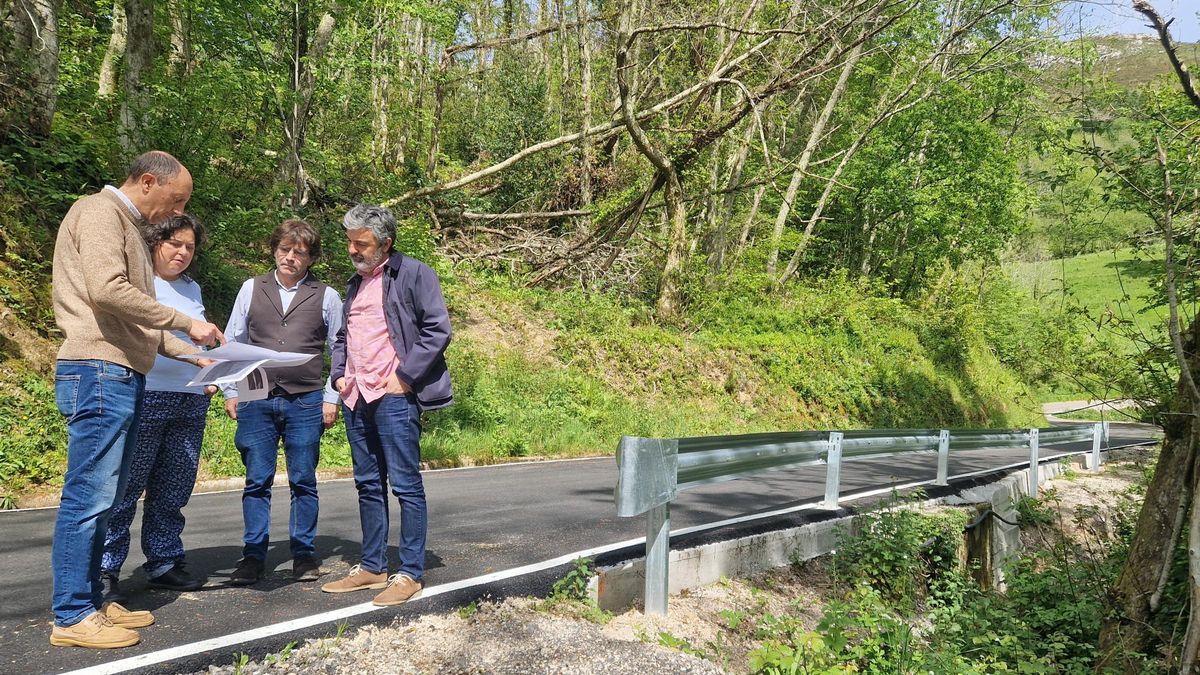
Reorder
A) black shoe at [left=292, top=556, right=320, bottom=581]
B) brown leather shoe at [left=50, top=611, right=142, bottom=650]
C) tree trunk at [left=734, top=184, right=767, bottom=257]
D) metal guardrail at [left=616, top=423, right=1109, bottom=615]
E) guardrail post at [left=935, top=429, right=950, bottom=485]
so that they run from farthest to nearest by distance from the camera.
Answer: tree trunk at [left=734, top=184, right=767, bottom=257] → guardrail post at [left=935, top=429, right=950, bottom=485] → black shoe at [left=292, top=556, right=320, bottom=581] → metal guardrail at [left=616, top=423, right=1109, bottom=615] → brown leather shoe at [left=50, top=611, right=142, bottom=650]

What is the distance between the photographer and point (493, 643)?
3.42 m

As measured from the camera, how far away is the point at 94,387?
3.23 metres

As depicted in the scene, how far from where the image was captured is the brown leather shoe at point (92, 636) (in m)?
3.12

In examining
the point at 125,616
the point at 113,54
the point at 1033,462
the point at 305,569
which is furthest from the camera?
the point at 113,54

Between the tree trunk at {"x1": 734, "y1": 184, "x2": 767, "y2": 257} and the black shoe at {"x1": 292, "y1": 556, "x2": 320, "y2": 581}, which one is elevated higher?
the tree trunk at {"x1": 734, "y1": 184, "x2": 767, "y2": 257}

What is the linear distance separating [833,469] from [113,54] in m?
13.1

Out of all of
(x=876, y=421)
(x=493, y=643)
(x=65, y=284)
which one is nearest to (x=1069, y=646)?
(x=493, y=643)

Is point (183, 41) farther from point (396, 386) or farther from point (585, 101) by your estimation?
point (396, 386)

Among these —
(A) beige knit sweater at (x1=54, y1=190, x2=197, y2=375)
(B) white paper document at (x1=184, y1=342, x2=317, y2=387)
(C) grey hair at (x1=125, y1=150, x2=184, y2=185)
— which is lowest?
(B) white paper document at (x1=184, y1=342, x2=317, y2=387)

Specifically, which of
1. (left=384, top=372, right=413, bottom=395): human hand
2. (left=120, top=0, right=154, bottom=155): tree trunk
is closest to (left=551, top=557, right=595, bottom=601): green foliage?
(left=384, top=372, right=413, bottom=395): human hand

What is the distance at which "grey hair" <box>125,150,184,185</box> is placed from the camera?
11.4 feet

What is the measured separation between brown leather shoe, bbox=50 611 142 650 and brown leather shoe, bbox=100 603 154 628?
13cm

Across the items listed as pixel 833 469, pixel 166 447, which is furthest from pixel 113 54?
pixel 833 469

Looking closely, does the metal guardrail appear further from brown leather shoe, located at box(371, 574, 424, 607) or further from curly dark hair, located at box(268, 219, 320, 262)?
curly dark hair, located at box(268, 219, 320, 262)
